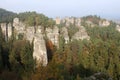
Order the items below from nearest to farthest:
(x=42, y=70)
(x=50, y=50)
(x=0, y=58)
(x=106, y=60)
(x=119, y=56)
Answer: (x=42, y=70) < (x=0, y=58) < (x=106, y=60) < (x=119, y=56) < (x=50, y=50)

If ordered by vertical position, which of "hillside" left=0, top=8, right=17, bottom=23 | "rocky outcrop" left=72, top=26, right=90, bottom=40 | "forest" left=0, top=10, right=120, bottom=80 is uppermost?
"hillside" left=0, top=8, right=17, bottom=23

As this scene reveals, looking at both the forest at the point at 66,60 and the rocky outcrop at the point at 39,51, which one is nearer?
the forest at the point at 66,60

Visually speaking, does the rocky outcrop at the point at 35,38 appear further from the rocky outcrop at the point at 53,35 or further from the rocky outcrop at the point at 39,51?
the rocky outcrop at the point at 53,35

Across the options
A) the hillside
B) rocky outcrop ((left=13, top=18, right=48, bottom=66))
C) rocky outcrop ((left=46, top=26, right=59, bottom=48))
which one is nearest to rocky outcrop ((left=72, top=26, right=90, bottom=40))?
rocky outcrop ((left=46, top=26, right=59, bottom=48))

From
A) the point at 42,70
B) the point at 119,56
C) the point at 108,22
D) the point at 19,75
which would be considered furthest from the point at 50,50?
the point at 108,22

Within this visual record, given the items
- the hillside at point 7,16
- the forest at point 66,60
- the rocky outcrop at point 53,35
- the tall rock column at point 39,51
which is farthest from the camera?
the hillside at point 7,16

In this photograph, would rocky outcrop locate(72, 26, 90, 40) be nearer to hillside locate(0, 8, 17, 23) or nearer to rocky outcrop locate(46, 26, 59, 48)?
rocky outcrop locate(46, 26, 59, 48)

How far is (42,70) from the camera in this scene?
26.6 m

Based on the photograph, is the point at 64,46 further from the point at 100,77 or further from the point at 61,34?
the point at 100,77

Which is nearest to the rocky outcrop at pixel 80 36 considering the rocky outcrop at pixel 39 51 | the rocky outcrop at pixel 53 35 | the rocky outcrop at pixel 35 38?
the rocky outcrop at pixel 53 35

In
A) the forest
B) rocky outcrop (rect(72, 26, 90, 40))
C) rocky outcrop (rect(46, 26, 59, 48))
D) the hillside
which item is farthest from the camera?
the hillside

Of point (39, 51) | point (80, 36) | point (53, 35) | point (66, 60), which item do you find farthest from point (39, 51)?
point (80, 36)

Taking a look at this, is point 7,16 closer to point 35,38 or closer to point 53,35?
point 53,35

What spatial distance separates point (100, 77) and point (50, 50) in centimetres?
3310
